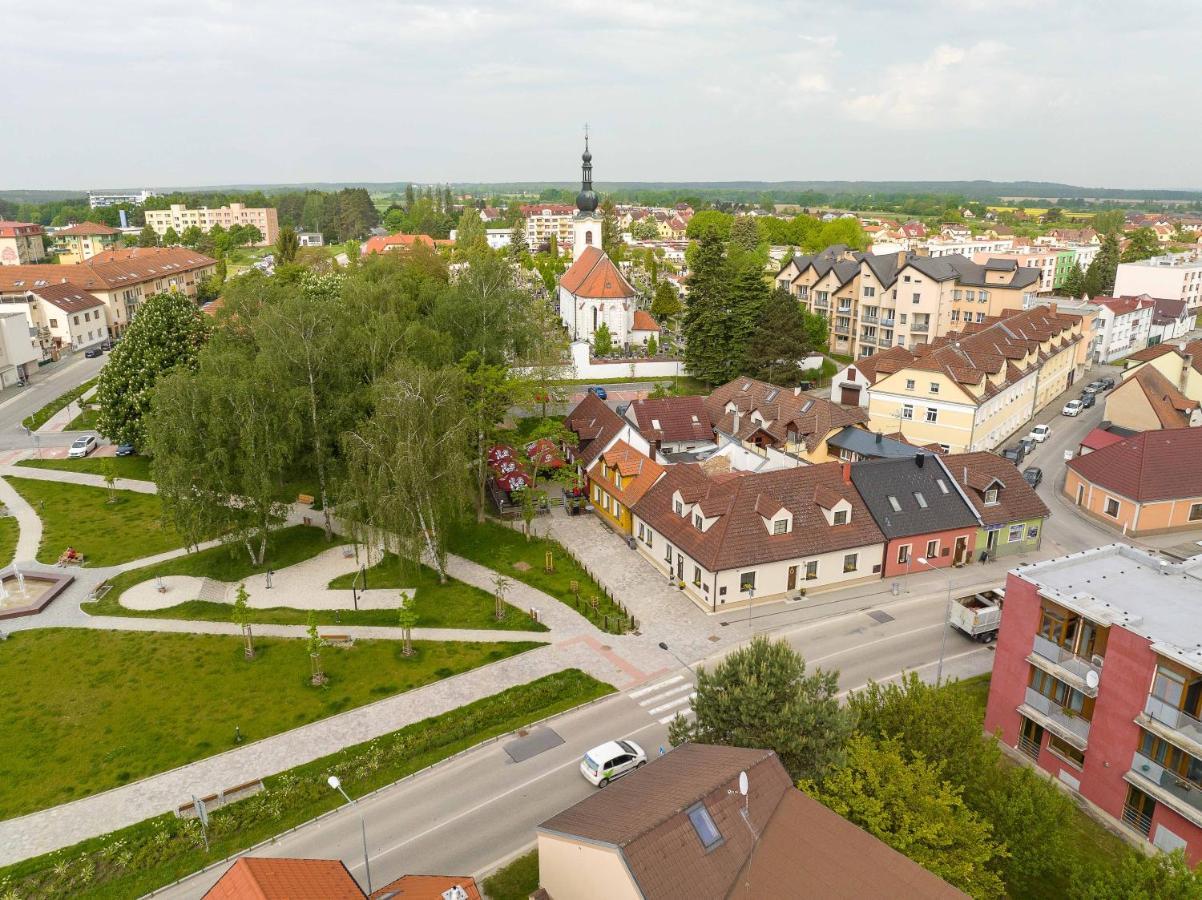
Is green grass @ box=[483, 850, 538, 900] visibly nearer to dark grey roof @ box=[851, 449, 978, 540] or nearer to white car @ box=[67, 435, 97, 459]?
dark grey roof @ box=[851, 449, 978, 540]

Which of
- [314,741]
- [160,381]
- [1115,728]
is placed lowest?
[314,741]

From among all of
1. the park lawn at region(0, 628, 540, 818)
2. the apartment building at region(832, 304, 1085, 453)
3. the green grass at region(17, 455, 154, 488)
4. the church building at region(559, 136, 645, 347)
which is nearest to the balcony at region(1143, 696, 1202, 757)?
the park lawn at region(0, 628, 540, 818)

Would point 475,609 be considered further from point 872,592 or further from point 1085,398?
point 1085,398

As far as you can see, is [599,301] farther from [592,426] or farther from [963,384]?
[963,384]

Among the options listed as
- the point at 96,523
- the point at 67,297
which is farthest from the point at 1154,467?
the point at 67,297

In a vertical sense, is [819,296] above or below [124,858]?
above

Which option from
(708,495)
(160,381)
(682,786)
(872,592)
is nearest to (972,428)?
(872,592)

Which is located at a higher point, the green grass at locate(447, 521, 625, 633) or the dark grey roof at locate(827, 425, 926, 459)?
the dark grey roof at locate(827, 425, 926, 459)
